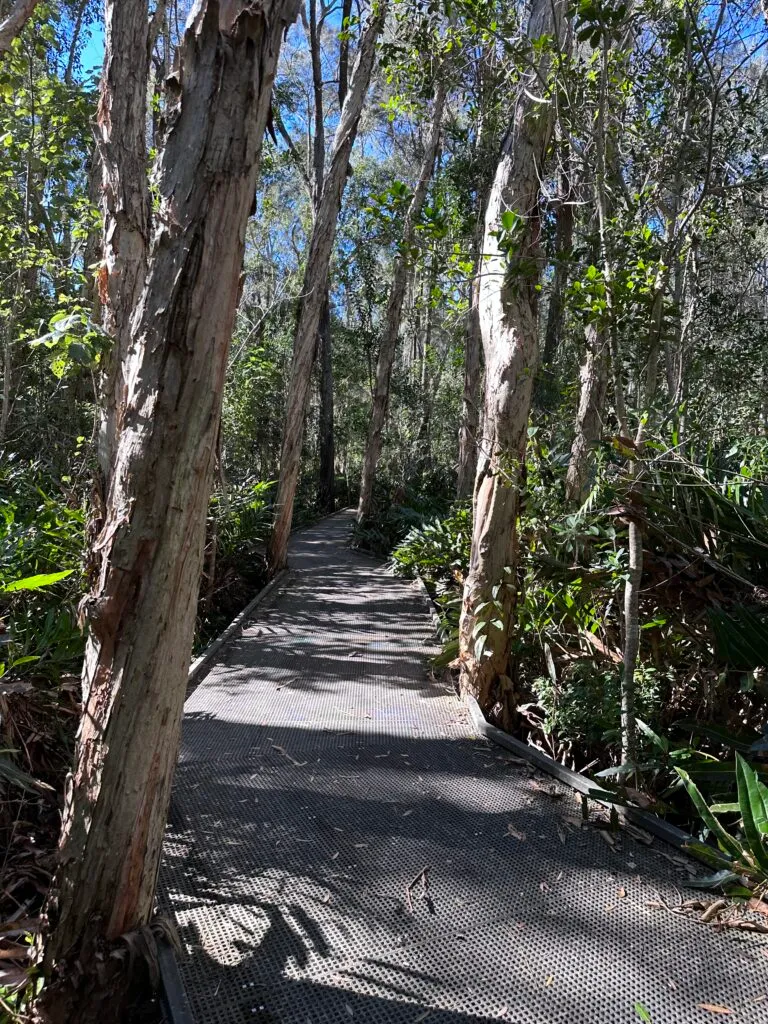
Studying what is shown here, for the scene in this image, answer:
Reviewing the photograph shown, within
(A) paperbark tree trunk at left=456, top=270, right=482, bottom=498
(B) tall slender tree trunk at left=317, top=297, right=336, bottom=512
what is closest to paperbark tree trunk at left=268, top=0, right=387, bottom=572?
(A) paperbark tree trunk at left=456, top=270, right=482, bottom=498

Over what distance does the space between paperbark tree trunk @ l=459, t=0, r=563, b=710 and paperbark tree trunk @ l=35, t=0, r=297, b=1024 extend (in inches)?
112

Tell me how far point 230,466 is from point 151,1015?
1352 cm

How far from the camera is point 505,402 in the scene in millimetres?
4594

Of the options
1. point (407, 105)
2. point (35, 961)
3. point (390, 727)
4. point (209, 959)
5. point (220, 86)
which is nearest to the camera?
point (220, 86)

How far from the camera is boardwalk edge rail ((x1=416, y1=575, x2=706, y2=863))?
116 inches

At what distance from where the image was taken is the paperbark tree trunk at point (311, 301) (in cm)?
959

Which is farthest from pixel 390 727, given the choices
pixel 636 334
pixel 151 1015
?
pixel 636 334

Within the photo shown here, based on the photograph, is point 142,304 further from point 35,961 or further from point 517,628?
point 517,628

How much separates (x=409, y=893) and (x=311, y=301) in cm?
847

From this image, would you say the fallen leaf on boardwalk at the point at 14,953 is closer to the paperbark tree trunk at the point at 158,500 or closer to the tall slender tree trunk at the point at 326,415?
the paperbark tree trunk at the point at 158,500

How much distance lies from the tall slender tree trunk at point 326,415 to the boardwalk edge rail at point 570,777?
14.7 meters

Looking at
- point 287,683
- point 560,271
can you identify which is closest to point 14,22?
point 560,271

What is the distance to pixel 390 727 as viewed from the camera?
4297 millimetres

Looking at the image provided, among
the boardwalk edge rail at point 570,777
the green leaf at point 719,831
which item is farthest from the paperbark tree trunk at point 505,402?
the green leaf at point 719,831
